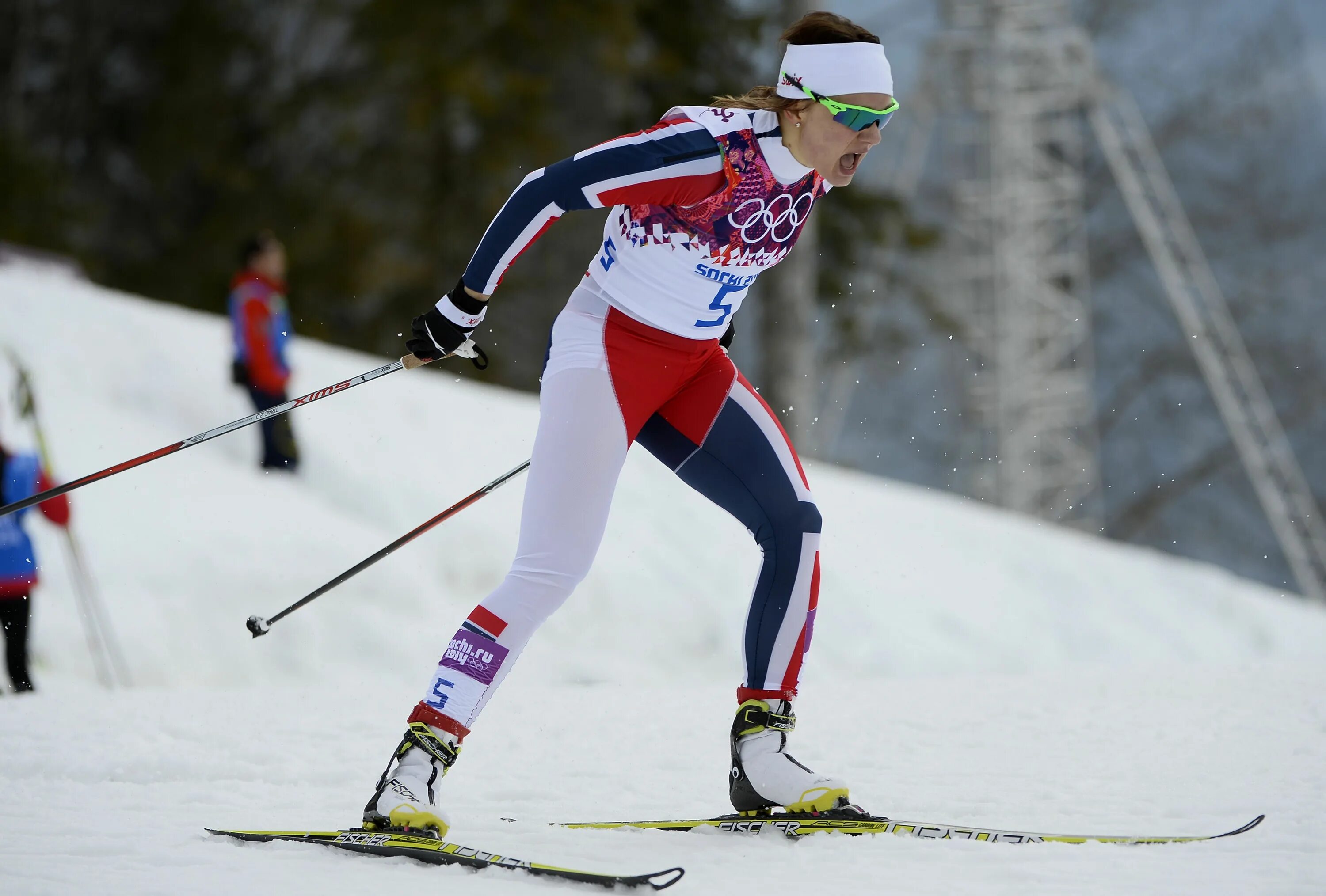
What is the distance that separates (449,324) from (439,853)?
1.00m

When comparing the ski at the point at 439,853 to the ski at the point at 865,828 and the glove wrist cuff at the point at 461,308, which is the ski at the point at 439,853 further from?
the glove wrist cuff at the point at 461,308

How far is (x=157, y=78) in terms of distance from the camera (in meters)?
16.3

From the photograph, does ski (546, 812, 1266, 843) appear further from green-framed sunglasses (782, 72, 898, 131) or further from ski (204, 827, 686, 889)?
green-framed sunglasses (782, 72, 898, 131)

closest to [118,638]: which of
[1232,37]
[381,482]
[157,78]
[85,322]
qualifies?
[381,482]

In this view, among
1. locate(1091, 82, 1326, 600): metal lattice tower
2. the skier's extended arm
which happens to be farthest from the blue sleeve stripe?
locate(1091, 82, 1326, 600): metal lattice tower

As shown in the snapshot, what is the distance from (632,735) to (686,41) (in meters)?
10.7

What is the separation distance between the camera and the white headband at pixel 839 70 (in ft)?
8.31

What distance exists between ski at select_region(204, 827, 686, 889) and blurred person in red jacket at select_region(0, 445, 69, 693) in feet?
9.09

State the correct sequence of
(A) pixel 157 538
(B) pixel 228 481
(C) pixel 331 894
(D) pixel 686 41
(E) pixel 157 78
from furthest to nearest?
(E) pixel 157 78
(D) pixel 686 41
(B) pixel 228 481
(A) pixel 157 538
(C) pixel 331 894

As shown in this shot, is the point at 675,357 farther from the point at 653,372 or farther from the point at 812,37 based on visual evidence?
the point at 812,37

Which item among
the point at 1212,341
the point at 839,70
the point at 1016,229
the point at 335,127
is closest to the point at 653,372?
the point at 839,70

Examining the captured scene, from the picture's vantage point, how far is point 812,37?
2.61m

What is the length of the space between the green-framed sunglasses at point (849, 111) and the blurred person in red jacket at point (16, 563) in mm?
3502

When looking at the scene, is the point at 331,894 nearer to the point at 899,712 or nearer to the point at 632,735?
the point at 632,735
